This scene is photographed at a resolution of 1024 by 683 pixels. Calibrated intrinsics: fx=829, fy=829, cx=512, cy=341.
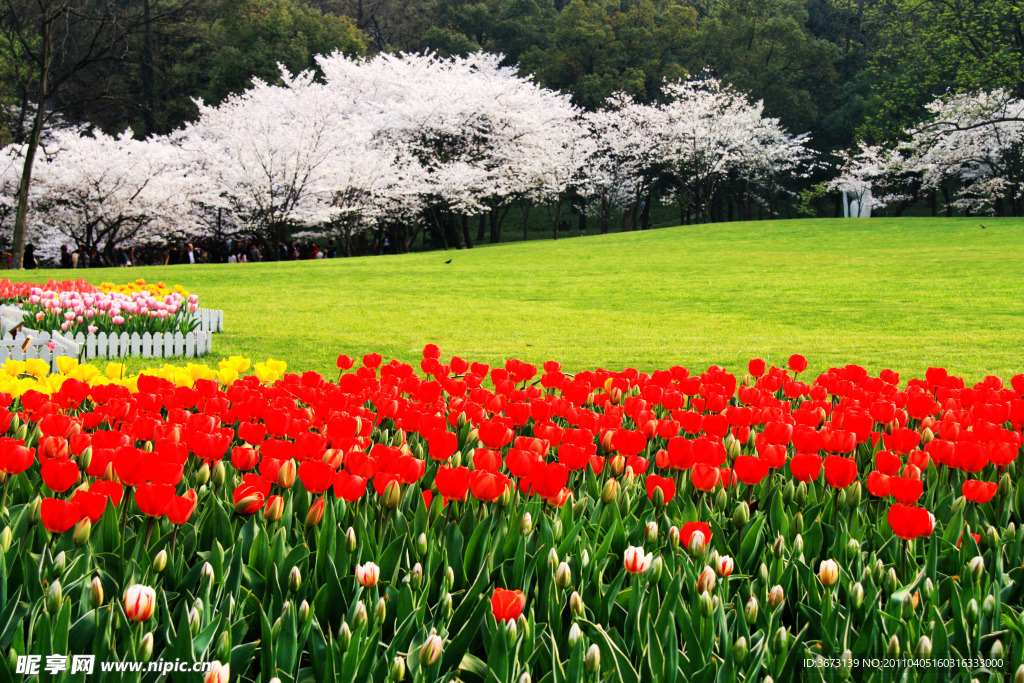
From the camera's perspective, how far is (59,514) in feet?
5.97

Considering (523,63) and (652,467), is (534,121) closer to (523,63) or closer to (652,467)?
(523,63)

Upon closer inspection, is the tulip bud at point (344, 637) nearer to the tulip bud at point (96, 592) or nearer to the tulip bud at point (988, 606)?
the tulip bud at point (96, 592)

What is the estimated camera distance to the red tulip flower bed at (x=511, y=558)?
1.59 meters

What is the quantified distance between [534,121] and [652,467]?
41207mm

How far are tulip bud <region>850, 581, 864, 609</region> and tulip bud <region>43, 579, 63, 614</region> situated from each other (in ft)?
5.34

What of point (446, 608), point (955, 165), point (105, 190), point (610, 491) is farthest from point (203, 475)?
point (955, 165)

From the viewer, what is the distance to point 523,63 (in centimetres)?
5509

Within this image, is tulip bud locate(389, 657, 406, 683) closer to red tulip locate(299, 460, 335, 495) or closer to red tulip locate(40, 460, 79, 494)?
red tulip locate(299, 460, 335, 495)

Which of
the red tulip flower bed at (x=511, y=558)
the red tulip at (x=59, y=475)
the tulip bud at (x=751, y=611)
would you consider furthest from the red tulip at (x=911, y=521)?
the red tulip at (x=59, y=475)

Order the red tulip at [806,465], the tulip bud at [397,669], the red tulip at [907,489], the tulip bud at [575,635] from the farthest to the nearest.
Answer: the red tulip at [806,465] < the red tulip at [907,489] < the tulip bud at [575,635] < the tulip bud at [397,669]

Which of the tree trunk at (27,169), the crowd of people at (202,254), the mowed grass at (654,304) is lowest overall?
the mowed grass at (654,304)

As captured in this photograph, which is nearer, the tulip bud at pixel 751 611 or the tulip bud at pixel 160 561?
the tulip bud at pixel 751 611

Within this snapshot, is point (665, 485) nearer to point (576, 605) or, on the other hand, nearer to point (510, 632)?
point (576, 605)

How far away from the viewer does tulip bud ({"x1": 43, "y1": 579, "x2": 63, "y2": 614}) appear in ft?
5.32
